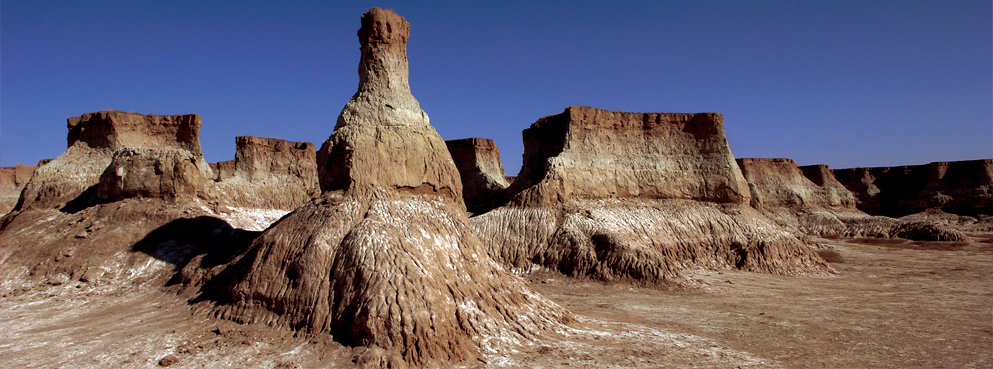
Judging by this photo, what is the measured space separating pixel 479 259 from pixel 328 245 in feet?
8.26

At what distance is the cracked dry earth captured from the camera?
22.5ft

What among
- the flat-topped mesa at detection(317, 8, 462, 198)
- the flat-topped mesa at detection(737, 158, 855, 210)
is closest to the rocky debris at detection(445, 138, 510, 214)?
the flat-topped mesa at detection(317, 8, 462, 198)

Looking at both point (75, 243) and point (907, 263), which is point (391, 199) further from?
point (907, 263)

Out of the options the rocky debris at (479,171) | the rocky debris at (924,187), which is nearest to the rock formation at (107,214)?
the rocky debris at (479,171)

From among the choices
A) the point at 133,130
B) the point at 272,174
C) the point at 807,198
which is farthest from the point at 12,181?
the point at 807,198

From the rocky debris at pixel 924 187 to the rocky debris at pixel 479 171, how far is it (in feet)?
105

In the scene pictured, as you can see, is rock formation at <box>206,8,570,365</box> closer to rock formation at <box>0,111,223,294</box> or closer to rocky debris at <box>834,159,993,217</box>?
rock formation at <box>0,111,223,294</box>

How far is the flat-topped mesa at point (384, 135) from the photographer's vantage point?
31.9 ft

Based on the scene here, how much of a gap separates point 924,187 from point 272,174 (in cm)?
4630

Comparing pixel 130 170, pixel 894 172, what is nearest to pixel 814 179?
pixel 894 172

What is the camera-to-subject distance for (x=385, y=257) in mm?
7609

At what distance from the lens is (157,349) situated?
272 inches

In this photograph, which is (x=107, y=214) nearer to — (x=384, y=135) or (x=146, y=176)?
(x=146, y=176)

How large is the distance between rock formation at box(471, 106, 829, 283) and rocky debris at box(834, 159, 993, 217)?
30470 mm
